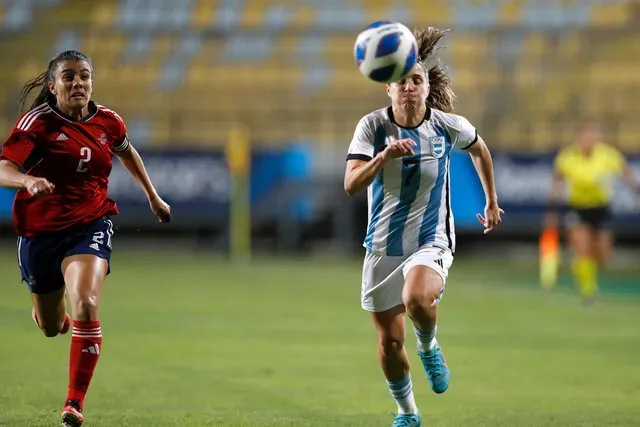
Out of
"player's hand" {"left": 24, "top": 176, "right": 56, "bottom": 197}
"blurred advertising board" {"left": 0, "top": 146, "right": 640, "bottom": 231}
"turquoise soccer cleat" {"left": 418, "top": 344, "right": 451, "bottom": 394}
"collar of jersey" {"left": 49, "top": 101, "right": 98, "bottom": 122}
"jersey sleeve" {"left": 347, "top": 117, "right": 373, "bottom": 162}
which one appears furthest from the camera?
"blurred advertising board" {"left": 0, "top": 146, "right": 640, "bottom": 231}

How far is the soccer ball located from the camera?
23.0 ft

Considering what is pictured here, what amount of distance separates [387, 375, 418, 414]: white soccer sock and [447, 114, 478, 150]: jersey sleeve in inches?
58.2

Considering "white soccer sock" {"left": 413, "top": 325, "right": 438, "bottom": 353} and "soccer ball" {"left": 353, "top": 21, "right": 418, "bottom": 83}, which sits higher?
"soccer ball" {"left": 353, "top": 21, "right": 418, "bottom": 83}

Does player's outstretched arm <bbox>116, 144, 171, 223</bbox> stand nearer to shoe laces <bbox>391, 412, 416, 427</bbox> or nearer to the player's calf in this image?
the player's calf

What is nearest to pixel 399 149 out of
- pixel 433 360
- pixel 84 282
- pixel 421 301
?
pixel 421 301

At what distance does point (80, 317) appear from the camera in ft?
24.0

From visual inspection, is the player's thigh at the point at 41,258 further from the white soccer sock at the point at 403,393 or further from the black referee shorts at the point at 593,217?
the black referee shorts at the point at 593,217

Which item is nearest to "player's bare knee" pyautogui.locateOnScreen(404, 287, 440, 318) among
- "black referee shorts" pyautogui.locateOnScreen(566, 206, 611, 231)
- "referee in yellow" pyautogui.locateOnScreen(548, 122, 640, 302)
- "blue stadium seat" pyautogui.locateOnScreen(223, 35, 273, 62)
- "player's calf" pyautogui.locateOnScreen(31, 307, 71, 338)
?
"player's calf" pyautogui.locateOnScreen(31, 307, 71, 338)

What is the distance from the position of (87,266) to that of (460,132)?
2422mm

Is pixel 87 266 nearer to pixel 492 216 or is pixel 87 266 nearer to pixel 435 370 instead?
pixel 435 370

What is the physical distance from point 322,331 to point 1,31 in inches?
738

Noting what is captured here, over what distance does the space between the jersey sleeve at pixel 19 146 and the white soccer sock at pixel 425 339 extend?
2569 mm

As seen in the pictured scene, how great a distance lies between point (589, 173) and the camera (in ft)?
60.8

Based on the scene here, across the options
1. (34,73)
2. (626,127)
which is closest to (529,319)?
(626,127)
